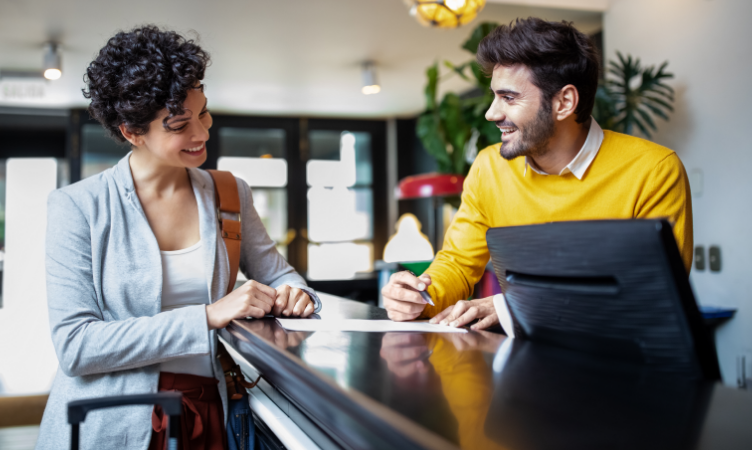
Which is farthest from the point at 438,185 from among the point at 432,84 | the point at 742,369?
the point at 742,369

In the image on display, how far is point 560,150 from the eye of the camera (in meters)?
1.50

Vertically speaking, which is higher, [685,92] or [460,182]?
[685,92]

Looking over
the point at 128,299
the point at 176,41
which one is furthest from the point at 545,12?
the point at 128,299

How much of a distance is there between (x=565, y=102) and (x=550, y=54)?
0.45 feet

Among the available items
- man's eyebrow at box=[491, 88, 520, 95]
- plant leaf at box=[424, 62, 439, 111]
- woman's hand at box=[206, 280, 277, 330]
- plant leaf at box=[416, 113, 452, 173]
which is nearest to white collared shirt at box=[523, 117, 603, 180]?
man's eyebrow at box=[491, 88, 520, 95]

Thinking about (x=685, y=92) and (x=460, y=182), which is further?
(x=460, y=182)

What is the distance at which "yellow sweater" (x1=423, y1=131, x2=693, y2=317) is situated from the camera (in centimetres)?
134

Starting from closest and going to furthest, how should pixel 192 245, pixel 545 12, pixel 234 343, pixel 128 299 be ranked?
1. pixel 234 343
2. pixel 128 299
3. pixel 192 245
4. pixel 545 12

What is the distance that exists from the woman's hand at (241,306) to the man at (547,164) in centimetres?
38

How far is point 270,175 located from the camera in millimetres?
7559

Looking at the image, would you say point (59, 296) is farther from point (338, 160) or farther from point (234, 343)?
point (338, 160)

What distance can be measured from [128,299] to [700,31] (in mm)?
3448

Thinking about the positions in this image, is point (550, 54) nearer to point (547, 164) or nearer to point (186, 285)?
point (547, 164)

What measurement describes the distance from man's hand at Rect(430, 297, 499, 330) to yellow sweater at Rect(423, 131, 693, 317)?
0.15 meters
